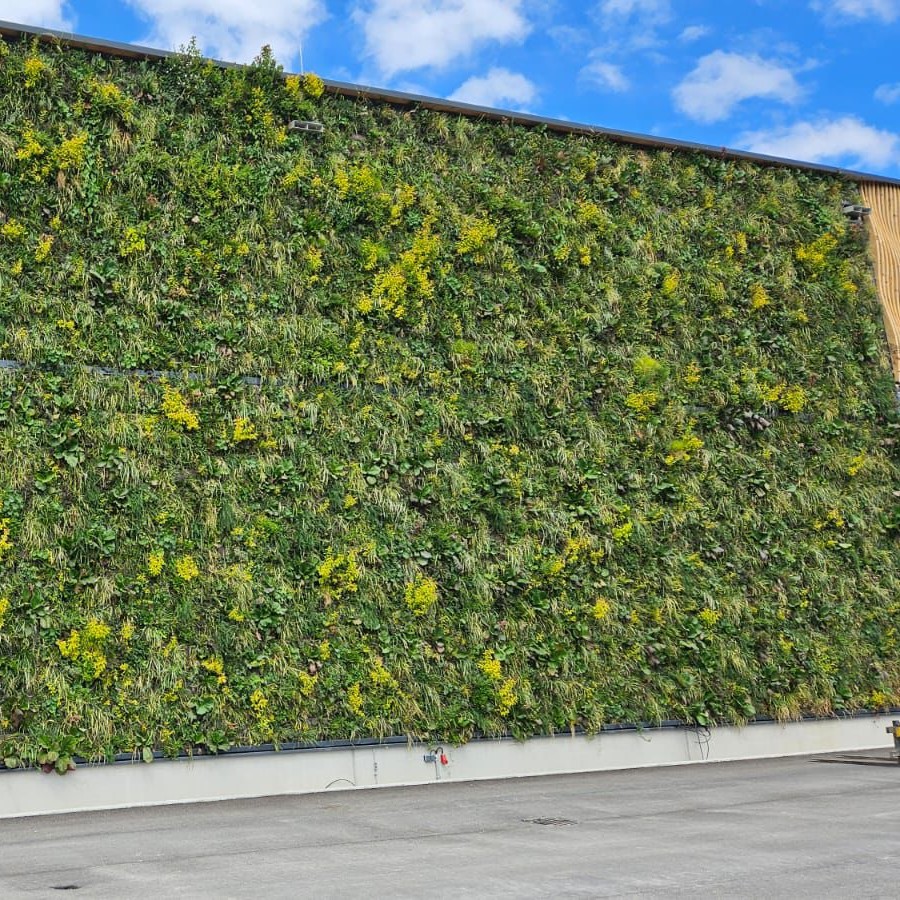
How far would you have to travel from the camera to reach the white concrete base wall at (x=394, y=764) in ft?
26.1

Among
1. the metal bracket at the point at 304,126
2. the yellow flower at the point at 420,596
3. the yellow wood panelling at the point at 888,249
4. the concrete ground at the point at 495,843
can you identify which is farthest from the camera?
the yellow wood panelling at the point at 888,249

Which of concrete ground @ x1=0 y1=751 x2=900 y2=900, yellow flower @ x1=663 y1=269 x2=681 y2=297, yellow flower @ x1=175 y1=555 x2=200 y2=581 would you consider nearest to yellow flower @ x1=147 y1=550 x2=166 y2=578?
yellow flower @ x1=175 y1=555 x2=200 y2=581

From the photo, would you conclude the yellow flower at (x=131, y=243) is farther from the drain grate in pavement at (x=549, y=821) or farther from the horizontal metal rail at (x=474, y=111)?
the drain grate in pavement at (x=549, y=821)

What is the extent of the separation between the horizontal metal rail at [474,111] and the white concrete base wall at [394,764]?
19.2 feet

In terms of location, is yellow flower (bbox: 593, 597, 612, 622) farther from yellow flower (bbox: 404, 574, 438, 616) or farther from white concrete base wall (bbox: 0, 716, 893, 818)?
yellow flower (bbox: 404, 574, 438, 616)

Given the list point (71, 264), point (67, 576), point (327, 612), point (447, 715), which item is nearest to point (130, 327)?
point (71, 264)

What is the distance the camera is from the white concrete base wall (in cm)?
795

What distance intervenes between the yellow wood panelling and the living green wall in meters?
0.84

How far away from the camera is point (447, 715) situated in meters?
9.21

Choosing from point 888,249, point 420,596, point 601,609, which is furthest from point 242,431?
point 888,249

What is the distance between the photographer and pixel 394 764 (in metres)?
9.01

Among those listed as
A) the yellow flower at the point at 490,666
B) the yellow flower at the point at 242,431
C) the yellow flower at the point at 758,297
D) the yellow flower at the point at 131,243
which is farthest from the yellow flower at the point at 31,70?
the yellow flower at the point at 758,297

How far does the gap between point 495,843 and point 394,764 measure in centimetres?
277

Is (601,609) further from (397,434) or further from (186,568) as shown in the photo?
(186,568)
